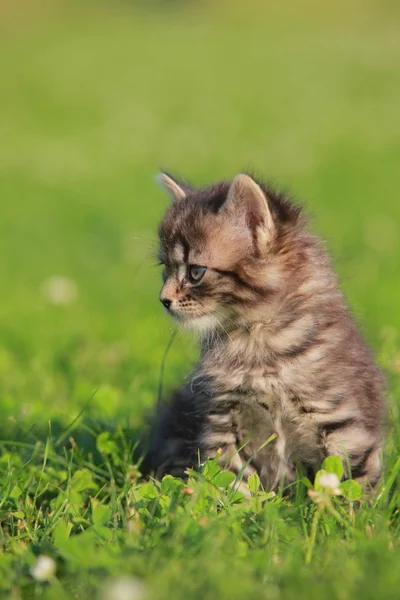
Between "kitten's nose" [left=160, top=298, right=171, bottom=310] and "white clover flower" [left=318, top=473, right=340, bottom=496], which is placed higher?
"kitten's nose" [left=160, top=298, right=171, bottom=310]

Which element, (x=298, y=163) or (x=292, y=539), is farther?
(x=298, y=163)

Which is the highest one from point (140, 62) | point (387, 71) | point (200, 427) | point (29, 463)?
point (387, 71)

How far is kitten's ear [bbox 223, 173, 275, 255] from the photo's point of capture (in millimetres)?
3844

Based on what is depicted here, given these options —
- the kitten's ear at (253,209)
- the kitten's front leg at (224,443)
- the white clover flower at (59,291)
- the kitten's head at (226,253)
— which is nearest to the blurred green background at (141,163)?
the white clover flower at (59,291)

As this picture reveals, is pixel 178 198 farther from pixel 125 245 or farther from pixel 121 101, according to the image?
pixel 121 101

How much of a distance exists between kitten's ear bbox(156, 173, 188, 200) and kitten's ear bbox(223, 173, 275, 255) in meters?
0.51

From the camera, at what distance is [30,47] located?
27.7 m

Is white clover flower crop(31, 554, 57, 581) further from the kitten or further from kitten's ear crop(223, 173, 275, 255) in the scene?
kitten's ear crop(223, 173, 275, 255)

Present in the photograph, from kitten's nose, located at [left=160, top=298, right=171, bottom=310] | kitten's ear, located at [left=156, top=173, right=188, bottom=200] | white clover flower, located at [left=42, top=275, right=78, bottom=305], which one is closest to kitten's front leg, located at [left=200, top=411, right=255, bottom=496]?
kitten's nose, located at [left=160, top=298, right=171, bottom=310]

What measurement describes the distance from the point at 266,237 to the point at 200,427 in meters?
0.98

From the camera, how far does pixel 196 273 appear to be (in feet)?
13.3

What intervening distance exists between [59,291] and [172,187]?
16.5 feet

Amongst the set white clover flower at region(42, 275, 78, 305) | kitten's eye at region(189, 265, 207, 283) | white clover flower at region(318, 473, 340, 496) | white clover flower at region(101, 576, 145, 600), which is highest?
kitten's eye at region(189, 265, 207, 283)

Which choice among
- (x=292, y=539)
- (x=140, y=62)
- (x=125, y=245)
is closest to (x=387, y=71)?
(x=140, y=62)
